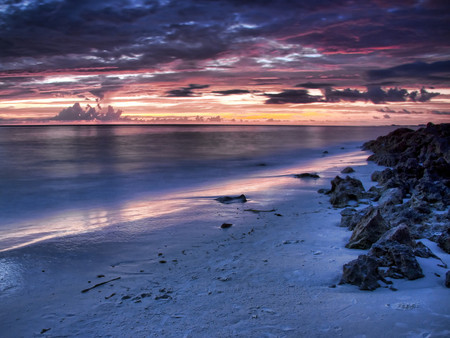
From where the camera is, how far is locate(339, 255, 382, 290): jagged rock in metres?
3.94

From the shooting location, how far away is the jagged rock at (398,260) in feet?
13.3

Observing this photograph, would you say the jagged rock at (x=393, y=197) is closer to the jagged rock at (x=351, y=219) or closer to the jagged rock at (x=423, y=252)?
the jagged rock at (x=351, y=219)

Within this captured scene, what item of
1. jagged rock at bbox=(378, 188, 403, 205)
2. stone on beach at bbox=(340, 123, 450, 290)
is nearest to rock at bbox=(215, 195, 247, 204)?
stone on beach at bbox=(340, 123, 450, 290)

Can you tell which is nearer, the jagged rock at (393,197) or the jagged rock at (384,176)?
the jagged rock at (393,197)

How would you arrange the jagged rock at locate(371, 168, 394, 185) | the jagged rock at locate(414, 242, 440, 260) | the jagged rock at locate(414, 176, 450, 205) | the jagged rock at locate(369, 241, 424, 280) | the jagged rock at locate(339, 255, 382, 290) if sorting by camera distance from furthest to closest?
the jagged rock at locate(371, 168, 394, 185) → the jagged rock at locate(414, 176, 450, 205) → the jagged rock at locate(414, 242, 440, 260) → the jagged rock at locate(369, 241, 424, 280) → the jagged rock at locate(339, 255, 382, 290)

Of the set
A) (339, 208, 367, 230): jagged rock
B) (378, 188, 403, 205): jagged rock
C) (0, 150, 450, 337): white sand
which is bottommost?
(0, 150, 450, 337): white sand

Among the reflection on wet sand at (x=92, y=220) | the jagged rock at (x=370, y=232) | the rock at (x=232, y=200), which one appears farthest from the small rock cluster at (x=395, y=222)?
the reflection on wet sand at (x=92, y=220)

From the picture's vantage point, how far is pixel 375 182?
11.9 meters

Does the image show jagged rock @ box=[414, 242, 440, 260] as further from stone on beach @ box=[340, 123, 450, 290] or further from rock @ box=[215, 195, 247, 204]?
rock @ box=[215, 195, 247, 204]

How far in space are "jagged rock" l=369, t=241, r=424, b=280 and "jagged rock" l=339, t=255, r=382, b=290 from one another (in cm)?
25

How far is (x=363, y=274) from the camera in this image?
4004mm

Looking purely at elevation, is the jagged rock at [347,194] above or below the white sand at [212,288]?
above

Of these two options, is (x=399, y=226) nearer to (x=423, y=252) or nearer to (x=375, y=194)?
(x=423, y=252)

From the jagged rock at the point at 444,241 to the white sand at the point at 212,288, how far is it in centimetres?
11
